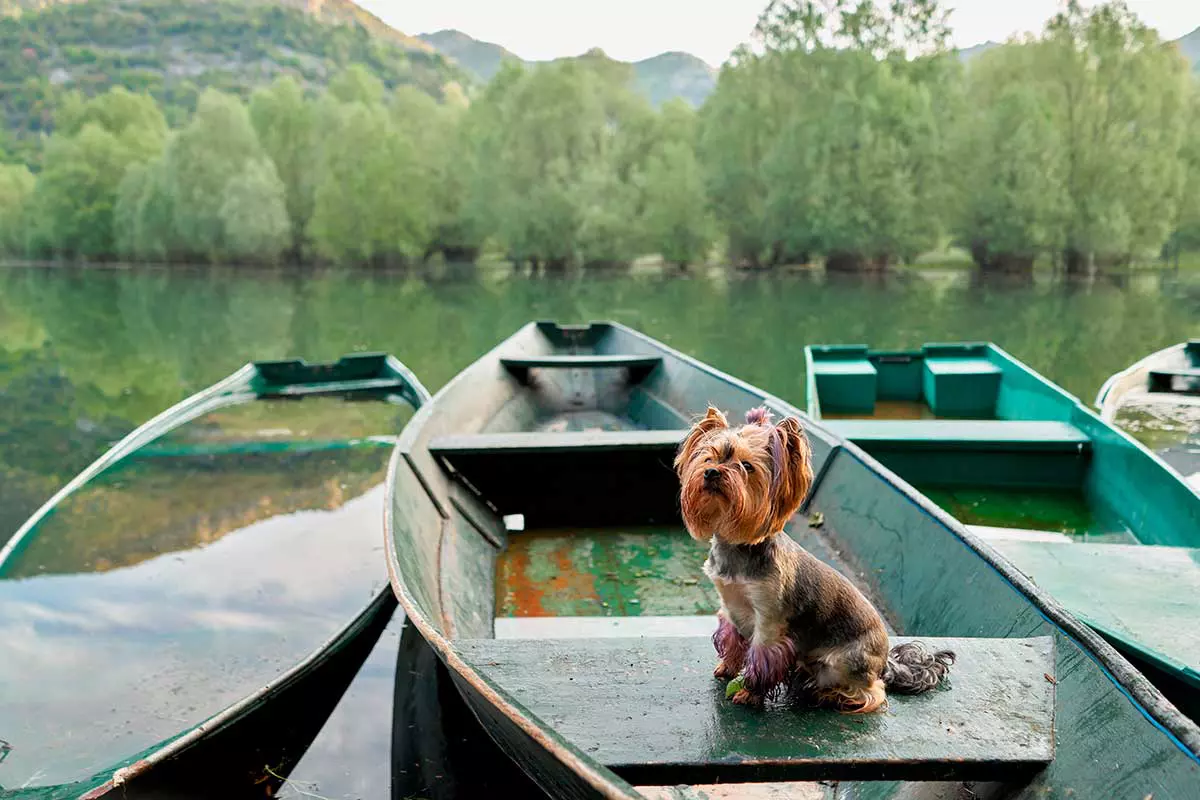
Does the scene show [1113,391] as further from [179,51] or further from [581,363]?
[179,51]

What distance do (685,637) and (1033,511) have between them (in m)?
4.36

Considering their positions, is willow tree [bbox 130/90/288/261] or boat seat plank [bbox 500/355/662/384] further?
willow tree [bbox 130/90/288/261]

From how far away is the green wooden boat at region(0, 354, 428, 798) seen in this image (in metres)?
4.37

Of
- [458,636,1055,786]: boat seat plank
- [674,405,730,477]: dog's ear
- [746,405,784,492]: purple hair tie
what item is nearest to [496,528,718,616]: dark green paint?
[458,636,1055,786]: boat seat plank

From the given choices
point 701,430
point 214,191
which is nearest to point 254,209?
point 214,191

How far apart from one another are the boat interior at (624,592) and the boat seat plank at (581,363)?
3cm

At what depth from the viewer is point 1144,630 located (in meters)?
3.67

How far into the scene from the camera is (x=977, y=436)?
6.62 m

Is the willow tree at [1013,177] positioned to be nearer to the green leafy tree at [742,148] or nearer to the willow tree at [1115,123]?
the willow tree at [1115,123]

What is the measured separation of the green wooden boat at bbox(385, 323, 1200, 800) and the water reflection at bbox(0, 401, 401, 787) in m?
1.35

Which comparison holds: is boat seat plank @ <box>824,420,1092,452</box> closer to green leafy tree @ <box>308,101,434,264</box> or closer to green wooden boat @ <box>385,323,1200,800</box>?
green wooden boat @ <box>385,323,1200,800</box>

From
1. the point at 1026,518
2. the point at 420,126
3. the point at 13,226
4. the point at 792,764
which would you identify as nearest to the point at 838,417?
the point at 1026,518

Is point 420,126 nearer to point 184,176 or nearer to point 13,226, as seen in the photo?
point 184,176

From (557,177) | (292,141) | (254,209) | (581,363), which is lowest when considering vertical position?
(581,363)
